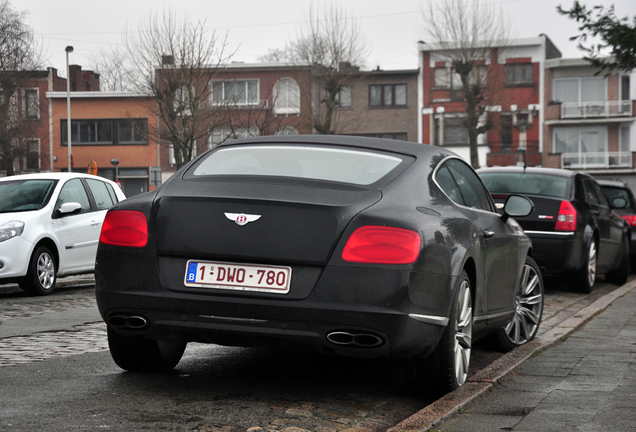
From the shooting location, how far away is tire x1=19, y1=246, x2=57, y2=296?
11555mm

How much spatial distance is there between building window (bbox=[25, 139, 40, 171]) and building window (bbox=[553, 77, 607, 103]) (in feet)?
106

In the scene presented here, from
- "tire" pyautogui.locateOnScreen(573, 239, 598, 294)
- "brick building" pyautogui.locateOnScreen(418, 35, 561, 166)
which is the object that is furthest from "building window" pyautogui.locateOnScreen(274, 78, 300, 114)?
"tire" pyautogui.locateOnScreen(573, 239, 598, 294)

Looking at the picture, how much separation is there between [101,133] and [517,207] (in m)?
53.9

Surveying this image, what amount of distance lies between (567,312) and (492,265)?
14.1 ft

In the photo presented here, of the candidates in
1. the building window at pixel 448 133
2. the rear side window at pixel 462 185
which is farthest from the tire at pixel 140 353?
the building window at pixel 448 133

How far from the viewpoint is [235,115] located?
4750 centimetres

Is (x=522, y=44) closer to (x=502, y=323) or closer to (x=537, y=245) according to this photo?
(x=537, y=245)

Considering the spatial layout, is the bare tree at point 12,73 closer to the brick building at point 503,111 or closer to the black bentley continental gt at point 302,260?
the brick building at point 503,111

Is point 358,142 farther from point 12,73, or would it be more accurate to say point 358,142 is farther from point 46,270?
point 12,73

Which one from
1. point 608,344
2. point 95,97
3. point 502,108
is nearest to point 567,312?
point 608,344

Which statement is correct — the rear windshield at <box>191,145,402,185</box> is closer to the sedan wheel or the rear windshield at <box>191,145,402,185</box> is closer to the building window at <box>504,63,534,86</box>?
the sedan wheel

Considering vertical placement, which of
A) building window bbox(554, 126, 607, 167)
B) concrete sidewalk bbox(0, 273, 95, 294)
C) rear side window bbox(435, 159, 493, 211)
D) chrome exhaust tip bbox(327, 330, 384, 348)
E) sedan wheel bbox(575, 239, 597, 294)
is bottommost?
concrete sidewalk bbox(0, 273, 95, 294)

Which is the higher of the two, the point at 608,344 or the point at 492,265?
the point at 492,265

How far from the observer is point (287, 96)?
5656cm
